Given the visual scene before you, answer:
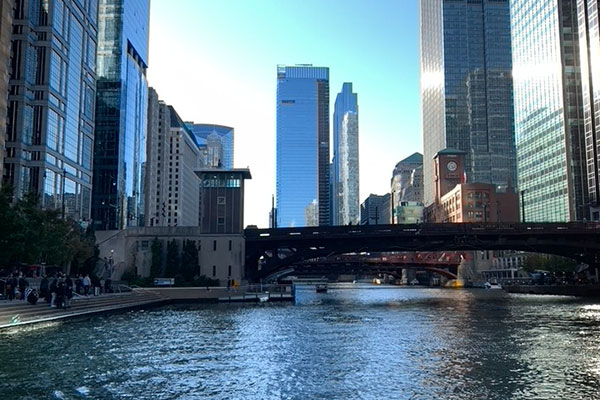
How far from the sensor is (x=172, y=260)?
91.1 meters

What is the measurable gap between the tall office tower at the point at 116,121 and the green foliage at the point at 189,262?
7239cm

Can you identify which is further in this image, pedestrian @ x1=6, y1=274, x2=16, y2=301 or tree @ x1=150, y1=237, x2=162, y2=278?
tree @ x1=150, y1=237, x2=162, y2=278

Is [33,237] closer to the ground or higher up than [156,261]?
higher up

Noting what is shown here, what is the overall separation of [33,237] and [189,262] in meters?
31.9

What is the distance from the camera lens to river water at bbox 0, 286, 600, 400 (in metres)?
20.1

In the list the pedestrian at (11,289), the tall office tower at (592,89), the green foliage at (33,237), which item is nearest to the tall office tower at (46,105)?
the green foliage at (33,237)

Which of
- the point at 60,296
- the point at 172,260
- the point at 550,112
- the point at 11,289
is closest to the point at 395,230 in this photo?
the point at 172,260

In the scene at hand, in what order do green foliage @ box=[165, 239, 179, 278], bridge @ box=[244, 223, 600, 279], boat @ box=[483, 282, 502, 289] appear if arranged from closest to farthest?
1. bridge @ box=[244, 223, 600, 279]
2. green foliage @ box=[165, 239, 179, 278]
3. boat @ box=[483, 282, 502, 289]

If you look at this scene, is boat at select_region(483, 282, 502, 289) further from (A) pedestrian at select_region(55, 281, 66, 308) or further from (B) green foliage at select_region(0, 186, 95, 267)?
(A) pedestrian at select_region(55, 281, 66, 308)

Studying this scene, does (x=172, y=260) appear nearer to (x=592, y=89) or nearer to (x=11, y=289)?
(x=11, y=289)

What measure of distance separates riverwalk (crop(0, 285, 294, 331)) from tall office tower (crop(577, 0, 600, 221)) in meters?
82.2

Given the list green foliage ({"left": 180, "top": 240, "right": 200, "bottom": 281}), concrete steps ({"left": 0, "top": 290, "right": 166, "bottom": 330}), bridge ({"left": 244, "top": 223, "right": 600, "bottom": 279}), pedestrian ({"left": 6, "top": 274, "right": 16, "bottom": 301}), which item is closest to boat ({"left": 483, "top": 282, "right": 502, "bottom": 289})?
bridge ({"left": 244, "top": 223, "right": 600, "bottom": 279})

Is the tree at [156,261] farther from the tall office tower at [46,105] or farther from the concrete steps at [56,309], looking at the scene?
the concrete steps at [56,309]

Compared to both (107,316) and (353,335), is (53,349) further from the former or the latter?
(107,316)
